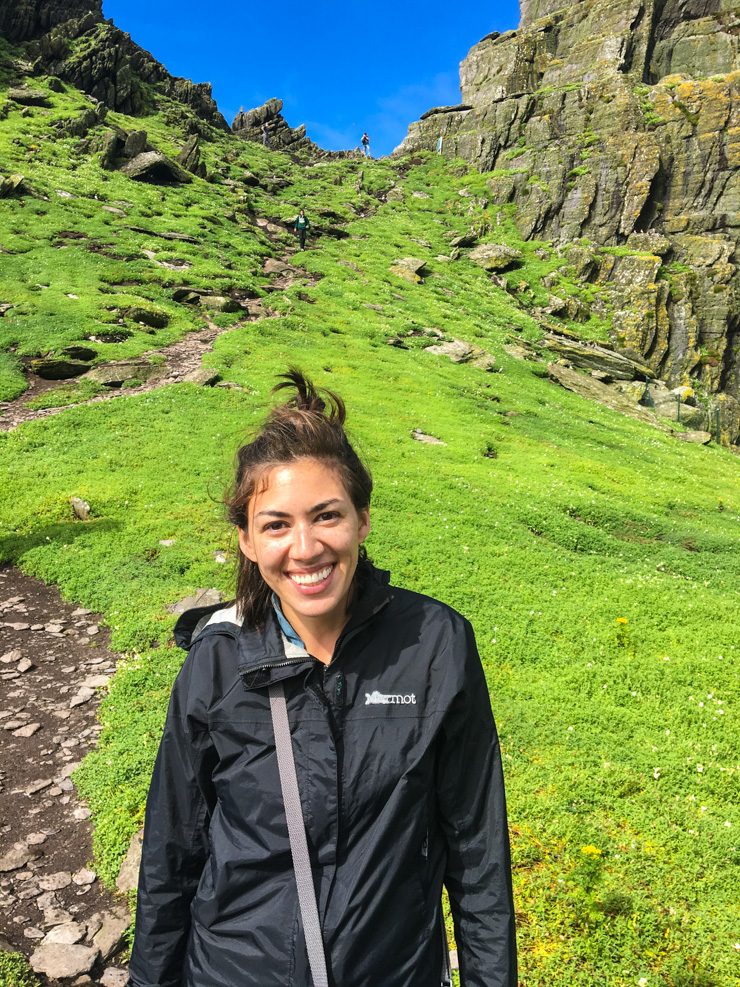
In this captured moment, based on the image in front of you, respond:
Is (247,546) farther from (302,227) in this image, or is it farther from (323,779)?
(302,227)

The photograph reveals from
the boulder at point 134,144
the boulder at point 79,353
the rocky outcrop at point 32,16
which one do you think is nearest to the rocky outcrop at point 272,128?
the rocky outcrop at point 32,16

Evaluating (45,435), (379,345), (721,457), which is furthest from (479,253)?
(45,435)

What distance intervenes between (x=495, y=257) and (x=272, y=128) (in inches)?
3305

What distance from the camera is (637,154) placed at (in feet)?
221

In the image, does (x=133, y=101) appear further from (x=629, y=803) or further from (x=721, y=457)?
(x=629, y=803)

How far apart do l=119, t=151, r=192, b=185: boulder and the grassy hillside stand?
17.3m

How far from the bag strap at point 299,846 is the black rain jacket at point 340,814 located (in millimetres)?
64

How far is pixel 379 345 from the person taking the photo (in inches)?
1438

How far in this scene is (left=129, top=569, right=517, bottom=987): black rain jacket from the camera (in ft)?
9.86

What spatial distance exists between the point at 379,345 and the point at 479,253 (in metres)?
37.5

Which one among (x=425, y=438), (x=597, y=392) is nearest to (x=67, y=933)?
(x=425, y=438)

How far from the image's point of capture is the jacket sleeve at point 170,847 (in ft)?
11.0

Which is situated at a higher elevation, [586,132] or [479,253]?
[586,132]

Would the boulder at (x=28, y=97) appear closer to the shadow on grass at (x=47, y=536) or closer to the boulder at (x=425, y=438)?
the boulder at (x=425, y=438)
